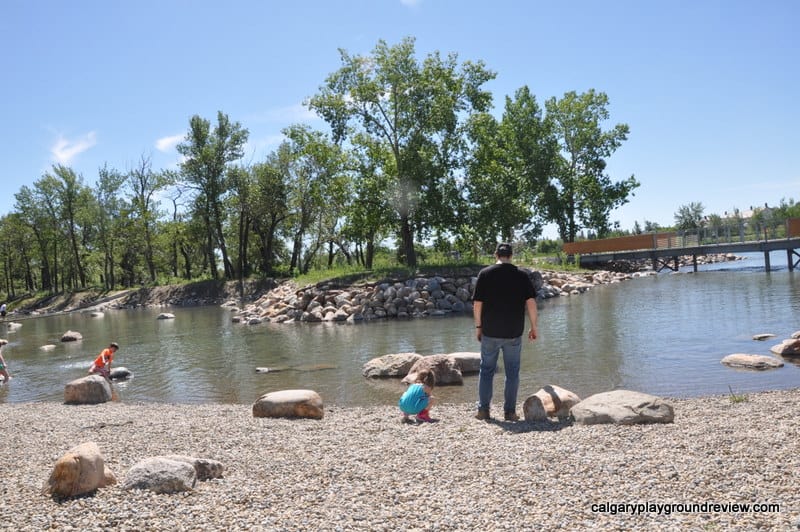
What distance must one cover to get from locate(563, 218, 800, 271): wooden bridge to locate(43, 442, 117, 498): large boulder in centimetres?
4759

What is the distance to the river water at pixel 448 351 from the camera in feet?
41.0

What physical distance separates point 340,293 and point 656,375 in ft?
75.5

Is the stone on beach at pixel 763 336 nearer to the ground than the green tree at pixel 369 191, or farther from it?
nearer to the ground

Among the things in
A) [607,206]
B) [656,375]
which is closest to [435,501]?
[656,375]

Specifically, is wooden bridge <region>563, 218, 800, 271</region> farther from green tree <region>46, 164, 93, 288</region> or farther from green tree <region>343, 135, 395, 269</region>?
green tree <region>46, 164, 93, 288</region>

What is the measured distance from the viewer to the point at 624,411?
317 inches

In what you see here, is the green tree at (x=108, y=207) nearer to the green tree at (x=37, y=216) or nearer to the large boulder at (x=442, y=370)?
the green tree at (x=37, y=216)

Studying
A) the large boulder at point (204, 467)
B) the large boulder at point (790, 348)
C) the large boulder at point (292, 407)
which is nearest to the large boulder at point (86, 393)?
the large boulder at point (292, 407)

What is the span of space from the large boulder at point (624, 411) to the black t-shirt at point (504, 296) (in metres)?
1.41

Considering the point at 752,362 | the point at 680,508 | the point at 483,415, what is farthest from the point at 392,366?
the point at 680,508

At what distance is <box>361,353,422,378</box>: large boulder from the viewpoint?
1427 centimetres

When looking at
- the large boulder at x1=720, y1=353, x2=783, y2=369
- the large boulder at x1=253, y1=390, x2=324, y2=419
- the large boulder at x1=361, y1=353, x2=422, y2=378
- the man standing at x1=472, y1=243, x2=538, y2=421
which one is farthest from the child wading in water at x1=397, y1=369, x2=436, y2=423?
the large boulder at x1=720, y1=353, x2=783, y2=369

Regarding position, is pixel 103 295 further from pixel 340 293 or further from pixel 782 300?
pixel 782 300

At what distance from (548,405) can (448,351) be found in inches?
352
